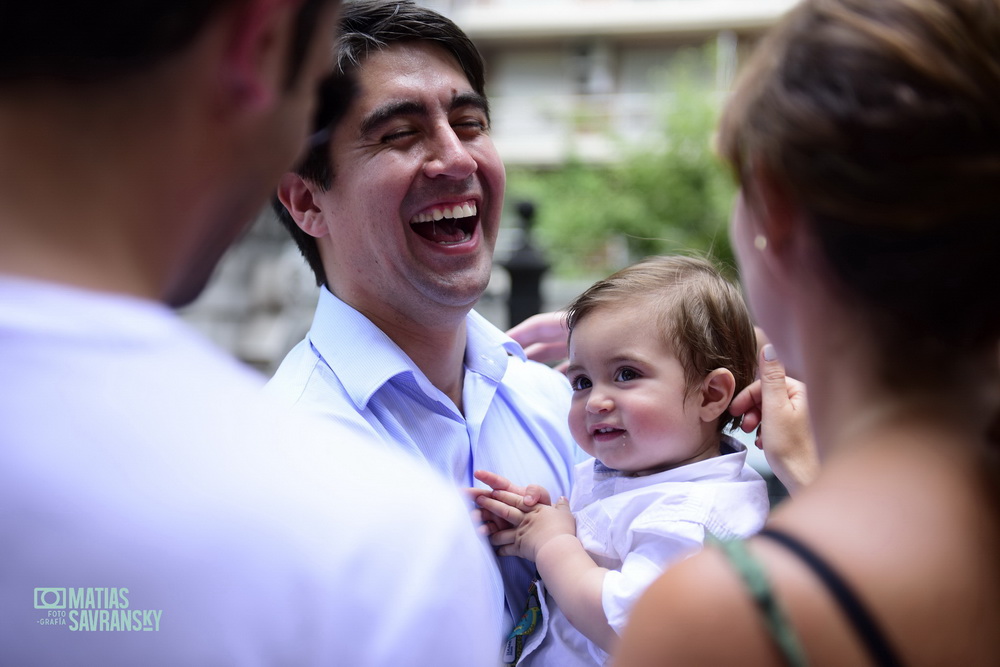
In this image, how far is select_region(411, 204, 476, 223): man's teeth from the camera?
8.30 feet

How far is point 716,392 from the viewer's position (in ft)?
7.54

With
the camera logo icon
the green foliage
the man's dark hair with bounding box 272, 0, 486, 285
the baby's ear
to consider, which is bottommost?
the green foliage

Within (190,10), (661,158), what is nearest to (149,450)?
(190,10)

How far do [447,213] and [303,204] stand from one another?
0.46 metres

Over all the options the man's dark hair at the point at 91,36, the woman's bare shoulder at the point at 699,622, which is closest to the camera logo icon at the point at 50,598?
the man's dark hair at the point at 91,36

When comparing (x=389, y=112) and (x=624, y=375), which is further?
(x=389, y=112)

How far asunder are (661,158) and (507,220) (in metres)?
4.19

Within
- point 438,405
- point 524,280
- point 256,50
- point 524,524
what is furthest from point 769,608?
point 524,280

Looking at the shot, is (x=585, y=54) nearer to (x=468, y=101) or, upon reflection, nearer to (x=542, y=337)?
(x=542, y=337)

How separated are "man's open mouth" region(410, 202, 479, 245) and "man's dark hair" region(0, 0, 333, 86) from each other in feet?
5.45

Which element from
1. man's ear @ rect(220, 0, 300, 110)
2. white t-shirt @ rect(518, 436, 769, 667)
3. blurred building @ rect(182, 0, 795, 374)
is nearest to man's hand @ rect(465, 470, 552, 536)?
white t-shirt @ rect(518, 436, 769, 667)

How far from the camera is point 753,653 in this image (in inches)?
37.9

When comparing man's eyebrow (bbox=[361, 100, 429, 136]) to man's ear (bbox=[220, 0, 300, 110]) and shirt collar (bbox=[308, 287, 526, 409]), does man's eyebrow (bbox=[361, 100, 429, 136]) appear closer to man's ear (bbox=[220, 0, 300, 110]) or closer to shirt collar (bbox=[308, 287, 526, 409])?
shirt collar (bbox=[308, 287, 526, 409])

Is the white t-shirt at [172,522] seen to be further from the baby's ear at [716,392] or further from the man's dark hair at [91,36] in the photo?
the baby's ear at [716,392]
